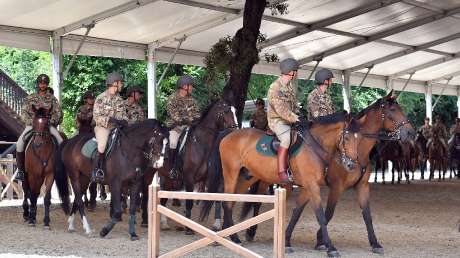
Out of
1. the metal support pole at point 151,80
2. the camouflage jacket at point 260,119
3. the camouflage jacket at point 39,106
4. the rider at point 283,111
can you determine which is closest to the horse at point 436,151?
the metal support pole at point 151,80

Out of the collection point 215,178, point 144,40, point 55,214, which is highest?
point 144,40

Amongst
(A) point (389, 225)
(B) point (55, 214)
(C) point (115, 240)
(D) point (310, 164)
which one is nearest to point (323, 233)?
(D) point (310, 164)

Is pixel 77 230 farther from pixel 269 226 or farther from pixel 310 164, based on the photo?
pixel 310 164

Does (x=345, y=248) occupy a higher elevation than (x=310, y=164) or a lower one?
lower

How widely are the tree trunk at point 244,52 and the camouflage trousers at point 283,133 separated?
7.23 m

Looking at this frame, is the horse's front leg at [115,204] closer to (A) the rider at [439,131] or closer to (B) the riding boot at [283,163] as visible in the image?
(B) the riding boot at [283,163]

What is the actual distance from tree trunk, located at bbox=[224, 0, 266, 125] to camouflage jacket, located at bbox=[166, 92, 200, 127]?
3710 mm

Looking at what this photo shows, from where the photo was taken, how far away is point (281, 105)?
32.8ft

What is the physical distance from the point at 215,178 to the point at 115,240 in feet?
5.54

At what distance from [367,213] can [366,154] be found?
0.77 m

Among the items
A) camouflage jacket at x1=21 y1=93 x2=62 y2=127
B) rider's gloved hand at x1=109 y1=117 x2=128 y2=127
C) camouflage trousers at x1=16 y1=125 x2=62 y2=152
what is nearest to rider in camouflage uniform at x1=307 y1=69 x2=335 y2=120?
rider's gloved hand at x1=109 y1=117 x2=128 y2=127

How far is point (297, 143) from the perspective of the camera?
991cm

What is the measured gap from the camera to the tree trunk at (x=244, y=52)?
17234mm

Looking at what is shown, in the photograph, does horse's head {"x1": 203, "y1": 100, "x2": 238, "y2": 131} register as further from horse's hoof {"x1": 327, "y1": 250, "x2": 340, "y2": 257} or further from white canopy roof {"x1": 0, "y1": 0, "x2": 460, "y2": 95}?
white canopy roof {"x1": 0, "y1": 0, "x2": 460, "y2": 95}
